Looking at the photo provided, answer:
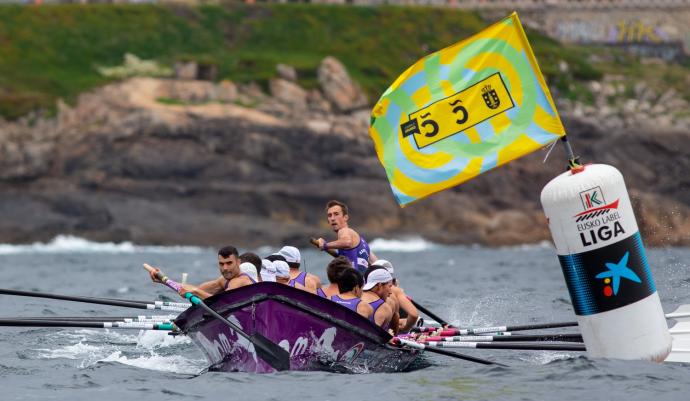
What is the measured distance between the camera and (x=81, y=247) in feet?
167

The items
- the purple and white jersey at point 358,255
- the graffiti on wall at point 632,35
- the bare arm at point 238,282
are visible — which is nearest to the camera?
the bare arm at point 238,282

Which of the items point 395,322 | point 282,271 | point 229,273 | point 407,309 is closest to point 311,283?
point 282,271

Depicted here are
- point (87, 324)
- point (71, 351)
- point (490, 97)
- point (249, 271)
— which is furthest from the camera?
point (71, 351)

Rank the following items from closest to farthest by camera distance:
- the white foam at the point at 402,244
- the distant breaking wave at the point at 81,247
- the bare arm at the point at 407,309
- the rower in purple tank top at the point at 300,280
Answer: the rower in purple tank top at the point at 300,280 → the bare arm at the point at 407,309 → the distant breaking wave at the point at 81,247 → the white foam at the point at 402,244

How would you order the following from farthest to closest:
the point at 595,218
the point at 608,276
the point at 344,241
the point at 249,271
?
the point at 344,241, the point at 249,271, the point at 608,276, the point at 595,218

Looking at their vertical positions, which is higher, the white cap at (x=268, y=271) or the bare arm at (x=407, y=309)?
the white cap at (x=268, y=271)

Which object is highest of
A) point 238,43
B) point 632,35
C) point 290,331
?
point 238,43

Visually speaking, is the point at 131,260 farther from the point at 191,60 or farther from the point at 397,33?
the point at 397,33

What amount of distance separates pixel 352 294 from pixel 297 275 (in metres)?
1.44

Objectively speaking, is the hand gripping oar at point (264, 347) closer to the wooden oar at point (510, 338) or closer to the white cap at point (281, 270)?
the white cap at point (281, 270)

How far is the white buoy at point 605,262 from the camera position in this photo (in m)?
14.3

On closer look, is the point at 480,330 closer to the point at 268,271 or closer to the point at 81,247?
the point at 268,271

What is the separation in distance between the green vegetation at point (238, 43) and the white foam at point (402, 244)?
10114 millimetres

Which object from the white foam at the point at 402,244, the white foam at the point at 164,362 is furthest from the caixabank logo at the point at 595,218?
the white foam at the point at 402,244
